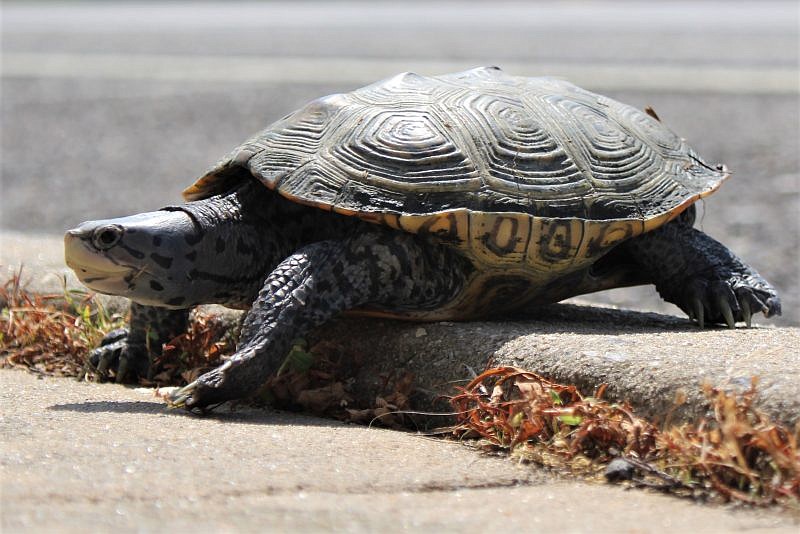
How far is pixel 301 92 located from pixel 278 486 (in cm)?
1228

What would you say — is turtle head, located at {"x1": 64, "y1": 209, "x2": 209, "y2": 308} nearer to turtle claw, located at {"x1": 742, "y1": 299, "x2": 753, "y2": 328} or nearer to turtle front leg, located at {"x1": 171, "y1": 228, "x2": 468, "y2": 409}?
turtle front leg, located at {"x1": 171, "y1": 228, "x2": 468, "y2": 409}

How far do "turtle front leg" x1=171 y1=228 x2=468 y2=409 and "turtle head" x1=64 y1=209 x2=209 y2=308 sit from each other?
348 mm

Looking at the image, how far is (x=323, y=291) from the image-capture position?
4.40 m

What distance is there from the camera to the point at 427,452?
147 inches

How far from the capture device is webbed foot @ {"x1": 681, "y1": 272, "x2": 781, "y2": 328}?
4.96 m

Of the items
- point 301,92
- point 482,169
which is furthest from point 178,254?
point 301,92

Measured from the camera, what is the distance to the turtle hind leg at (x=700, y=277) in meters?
4.98

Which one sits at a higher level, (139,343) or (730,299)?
(730,299)

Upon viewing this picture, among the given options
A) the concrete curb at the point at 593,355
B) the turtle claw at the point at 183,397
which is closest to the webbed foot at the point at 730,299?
the concrete curb at the point at 593,355

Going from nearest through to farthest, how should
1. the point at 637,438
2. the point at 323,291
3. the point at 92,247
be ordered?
the point at 637,438, the point at 92,247, the point at 323,291

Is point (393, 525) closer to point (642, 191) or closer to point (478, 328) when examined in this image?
point (478, 328)

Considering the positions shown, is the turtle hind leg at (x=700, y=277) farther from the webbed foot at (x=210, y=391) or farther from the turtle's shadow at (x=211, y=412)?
the webbed foot at (x=210, y=391)

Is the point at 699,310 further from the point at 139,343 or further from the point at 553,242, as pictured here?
the point at 139,343

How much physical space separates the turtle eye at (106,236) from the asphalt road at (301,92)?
78.3 inches
